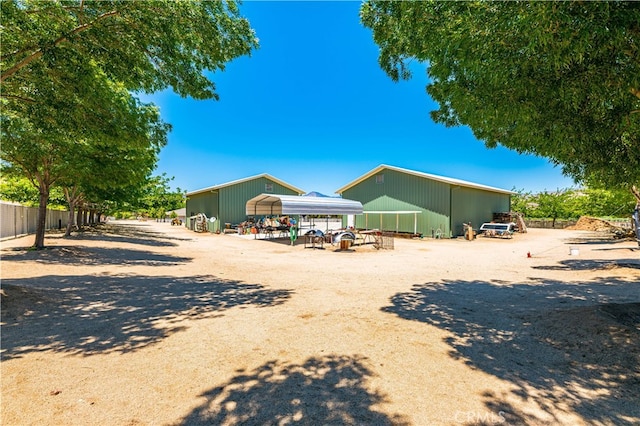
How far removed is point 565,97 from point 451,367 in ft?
11.3

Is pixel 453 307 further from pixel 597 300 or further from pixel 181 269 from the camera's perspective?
pixel 181 269

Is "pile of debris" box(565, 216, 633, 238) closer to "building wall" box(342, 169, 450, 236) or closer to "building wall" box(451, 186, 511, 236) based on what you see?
"building wall" box(451, 186, 511, 236)

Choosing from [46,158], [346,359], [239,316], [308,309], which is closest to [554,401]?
[346,359]

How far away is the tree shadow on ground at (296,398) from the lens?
2658 millimetres

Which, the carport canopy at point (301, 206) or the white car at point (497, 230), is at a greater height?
the carport canopy at point (301, 206)

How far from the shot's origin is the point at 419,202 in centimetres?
2458

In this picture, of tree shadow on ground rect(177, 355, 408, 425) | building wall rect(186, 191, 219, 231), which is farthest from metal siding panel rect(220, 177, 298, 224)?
tree shadow on ground rect(177, 355, 408, 425)

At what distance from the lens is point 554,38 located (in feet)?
9.30

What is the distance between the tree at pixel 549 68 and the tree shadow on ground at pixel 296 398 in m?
3.70

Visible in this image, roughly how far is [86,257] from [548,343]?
47.1 ft

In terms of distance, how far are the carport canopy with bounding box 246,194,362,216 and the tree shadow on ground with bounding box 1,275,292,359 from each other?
11.1 metres

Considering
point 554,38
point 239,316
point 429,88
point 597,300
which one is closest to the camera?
point 554,38

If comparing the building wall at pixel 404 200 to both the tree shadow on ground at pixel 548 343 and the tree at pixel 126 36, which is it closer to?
the tree shadow on ground at pixel 548 343

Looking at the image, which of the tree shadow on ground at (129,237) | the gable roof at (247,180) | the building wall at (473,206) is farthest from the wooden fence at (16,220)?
the building wall at (473,206)
